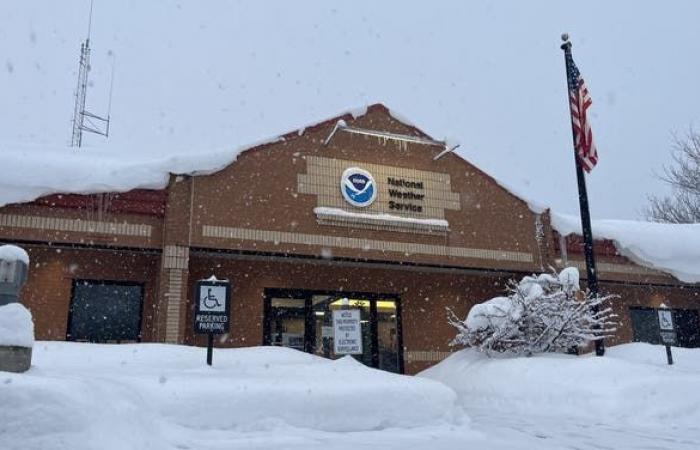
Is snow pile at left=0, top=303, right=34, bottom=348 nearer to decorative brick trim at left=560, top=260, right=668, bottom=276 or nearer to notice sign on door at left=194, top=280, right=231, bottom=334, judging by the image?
notice sign on door at left=194, top=280, right=231, bottom=334

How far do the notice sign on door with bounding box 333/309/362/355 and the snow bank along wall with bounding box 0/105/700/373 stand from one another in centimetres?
367

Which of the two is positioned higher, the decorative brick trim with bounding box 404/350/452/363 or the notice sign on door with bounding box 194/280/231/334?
the notice sign on door with bounding box 194/280/231/334

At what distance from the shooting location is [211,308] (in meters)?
8.58

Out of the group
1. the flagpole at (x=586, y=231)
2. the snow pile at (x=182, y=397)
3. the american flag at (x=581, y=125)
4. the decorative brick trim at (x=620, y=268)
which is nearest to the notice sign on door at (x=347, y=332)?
the snow pile at (x=182, y=397)


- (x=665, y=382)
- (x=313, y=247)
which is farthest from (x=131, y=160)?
(x=665, y=382)

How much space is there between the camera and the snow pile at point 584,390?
8641 mm

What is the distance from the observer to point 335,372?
8.44 m

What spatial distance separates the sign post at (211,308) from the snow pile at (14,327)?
8.61ft

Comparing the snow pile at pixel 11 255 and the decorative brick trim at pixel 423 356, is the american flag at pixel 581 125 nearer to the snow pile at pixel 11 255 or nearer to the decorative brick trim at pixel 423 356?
the decorative brick trim at pixel 423 356

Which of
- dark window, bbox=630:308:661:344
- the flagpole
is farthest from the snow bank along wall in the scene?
the flagpole

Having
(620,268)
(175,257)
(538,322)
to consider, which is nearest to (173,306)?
(175,257)

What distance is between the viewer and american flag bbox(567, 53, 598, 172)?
13875 mm

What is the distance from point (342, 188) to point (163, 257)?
15.7 ft

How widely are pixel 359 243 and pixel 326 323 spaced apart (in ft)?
9.04
